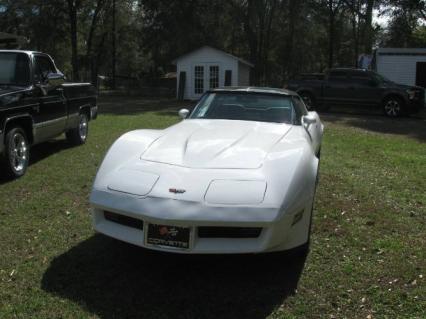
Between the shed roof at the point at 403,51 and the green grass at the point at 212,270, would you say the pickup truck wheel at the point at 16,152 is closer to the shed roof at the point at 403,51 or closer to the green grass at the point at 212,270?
the green grass at the point at 212,270

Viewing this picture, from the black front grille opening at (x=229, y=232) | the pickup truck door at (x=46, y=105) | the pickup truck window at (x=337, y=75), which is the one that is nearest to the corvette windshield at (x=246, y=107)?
the black front grille opening at (x=229, y=232)

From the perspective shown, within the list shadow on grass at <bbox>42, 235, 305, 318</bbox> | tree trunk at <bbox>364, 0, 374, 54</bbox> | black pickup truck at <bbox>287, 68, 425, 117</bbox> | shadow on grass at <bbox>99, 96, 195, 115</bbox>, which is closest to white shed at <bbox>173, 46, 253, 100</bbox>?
shadow on grass at <bbox>99, 96, 195, 115</bbox>

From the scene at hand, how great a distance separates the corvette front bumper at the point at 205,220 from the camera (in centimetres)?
350

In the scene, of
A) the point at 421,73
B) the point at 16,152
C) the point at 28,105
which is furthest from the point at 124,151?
the point at 421,73

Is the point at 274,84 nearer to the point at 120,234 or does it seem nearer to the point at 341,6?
the point at 341,6

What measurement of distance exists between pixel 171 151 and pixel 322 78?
16.9 metres

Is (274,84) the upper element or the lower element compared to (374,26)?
lower

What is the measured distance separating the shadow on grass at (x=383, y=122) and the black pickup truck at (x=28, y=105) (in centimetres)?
896

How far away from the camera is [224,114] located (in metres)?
5.92

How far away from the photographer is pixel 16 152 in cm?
705

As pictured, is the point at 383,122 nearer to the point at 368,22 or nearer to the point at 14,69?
the point at 14,69

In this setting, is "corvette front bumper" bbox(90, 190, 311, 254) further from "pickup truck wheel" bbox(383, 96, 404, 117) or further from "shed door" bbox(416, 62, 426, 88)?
"shed door" bbox(416, 62, 426, 88)

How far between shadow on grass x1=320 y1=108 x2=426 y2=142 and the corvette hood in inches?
354

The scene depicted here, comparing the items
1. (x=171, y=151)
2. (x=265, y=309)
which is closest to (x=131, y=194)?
(x=171, y=151)
